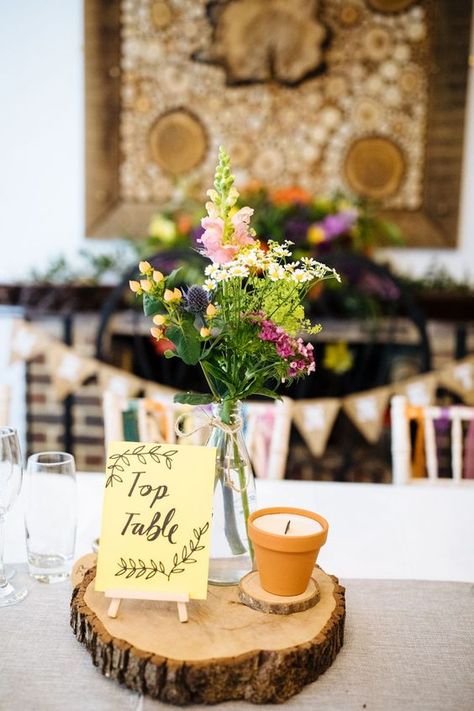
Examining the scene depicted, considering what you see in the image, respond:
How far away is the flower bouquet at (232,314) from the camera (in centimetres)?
83

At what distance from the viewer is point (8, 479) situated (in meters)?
0.93

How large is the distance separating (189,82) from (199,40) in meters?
0.19

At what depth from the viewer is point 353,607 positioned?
0.92 metres

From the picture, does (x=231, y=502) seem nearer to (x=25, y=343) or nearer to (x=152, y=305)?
(x=152, y=305)

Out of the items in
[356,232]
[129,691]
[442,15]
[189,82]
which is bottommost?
[129,691]

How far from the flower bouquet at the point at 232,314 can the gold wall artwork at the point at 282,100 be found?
7.71 feet

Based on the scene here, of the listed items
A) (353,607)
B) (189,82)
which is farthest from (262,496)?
(189,82)

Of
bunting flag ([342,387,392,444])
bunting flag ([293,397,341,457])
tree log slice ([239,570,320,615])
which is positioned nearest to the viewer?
tree log slice ([239,570,320,615])

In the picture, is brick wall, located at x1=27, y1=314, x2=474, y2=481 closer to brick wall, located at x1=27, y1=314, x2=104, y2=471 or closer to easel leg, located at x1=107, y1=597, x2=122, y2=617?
brick wall, located at x1=27, y1=314, x2=104, y2=471

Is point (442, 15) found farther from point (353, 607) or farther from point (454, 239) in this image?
point (353, 607)

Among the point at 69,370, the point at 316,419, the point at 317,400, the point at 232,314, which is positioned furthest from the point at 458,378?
the point at 232,314

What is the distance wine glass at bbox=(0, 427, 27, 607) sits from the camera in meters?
0.92

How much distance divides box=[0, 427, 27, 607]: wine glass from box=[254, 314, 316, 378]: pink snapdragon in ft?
1.27

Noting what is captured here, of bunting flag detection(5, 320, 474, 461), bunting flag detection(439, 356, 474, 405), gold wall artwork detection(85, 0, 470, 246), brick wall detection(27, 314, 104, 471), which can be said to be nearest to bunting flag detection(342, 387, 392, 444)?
bunting flag detection(5, 320, 474, 461)
